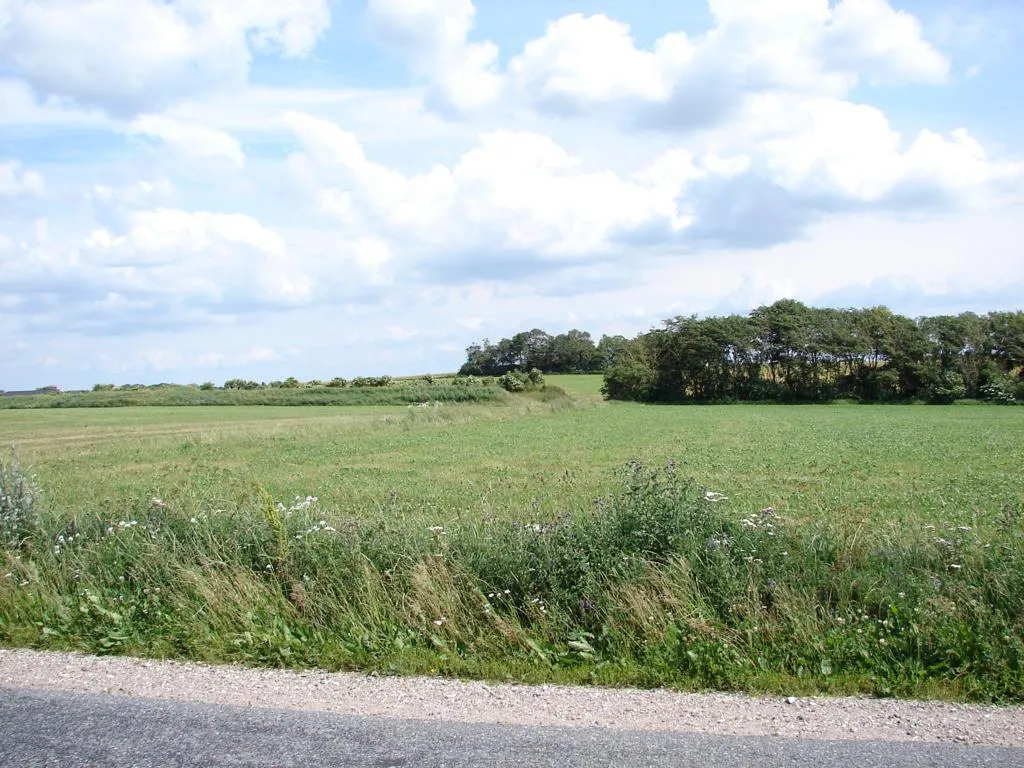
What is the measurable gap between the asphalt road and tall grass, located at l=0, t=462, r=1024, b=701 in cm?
92

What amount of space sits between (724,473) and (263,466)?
45.4ft

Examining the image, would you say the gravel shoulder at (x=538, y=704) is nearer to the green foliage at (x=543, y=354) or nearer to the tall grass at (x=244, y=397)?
the tall grass at (x=244, y=397)

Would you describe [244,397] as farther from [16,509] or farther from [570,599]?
[570,599]

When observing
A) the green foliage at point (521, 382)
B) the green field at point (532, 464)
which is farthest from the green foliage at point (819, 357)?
the green field at point (532, 464)

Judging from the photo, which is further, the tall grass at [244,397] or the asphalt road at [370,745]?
the tall grass at [244,397]

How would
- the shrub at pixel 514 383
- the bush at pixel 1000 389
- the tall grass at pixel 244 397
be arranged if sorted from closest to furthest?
the bush at pixel 1000 389
the shrub at pixel 514 383
the tall grass at pixel 244 397

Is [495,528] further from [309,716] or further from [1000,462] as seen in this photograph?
[1000,462]

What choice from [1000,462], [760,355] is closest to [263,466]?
[1000,462]

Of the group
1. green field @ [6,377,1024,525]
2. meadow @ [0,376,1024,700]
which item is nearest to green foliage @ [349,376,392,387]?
green field @ [6,377,1024,525]

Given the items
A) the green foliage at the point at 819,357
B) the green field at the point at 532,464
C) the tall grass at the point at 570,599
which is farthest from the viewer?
the green foliage at the point at 819,357

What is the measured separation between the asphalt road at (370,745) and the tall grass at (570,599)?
92 centimetres

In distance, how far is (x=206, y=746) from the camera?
4.14m

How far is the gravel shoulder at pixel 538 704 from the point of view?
4391 mm

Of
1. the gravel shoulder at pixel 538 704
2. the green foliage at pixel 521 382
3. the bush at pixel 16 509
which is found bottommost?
the gravel shoulder at pixel 538 704
